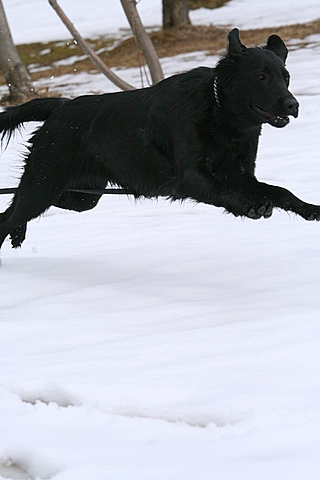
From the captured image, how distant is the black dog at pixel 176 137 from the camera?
12.8 ft

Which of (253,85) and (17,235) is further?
(17,235)

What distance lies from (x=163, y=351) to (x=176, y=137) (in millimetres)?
1454

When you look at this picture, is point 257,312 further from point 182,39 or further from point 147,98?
point 182,39

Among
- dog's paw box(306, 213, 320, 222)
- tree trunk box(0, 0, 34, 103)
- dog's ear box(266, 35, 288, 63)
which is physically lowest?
tree trunk box(0, 0, 34, 103)

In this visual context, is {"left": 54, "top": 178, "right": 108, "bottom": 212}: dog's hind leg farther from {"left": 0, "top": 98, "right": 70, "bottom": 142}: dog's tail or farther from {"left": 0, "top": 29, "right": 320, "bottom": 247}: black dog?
{"left": 0, "top": 98, "right": 70, "bottom": 142}: dog's tail

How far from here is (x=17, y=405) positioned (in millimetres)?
2635

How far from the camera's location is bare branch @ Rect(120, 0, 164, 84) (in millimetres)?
10377

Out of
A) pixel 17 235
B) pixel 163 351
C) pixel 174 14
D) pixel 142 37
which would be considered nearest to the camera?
pixel 163 351

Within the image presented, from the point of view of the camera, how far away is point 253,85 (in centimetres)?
386

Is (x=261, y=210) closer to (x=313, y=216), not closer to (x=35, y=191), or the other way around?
(x=313, y=216)

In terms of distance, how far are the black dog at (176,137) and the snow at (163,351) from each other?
1.57 ft

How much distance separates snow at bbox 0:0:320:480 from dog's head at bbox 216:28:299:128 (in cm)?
89

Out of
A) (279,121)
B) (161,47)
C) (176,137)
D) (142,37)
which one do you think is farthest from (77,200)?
(161,47)

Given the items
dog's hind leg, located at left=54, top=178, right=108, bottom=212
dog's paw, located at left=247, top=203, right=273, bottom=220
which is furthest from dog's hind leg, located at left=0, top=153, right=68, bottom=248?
dog's paw, located at left=247, top=203, right=273, bottom=220
